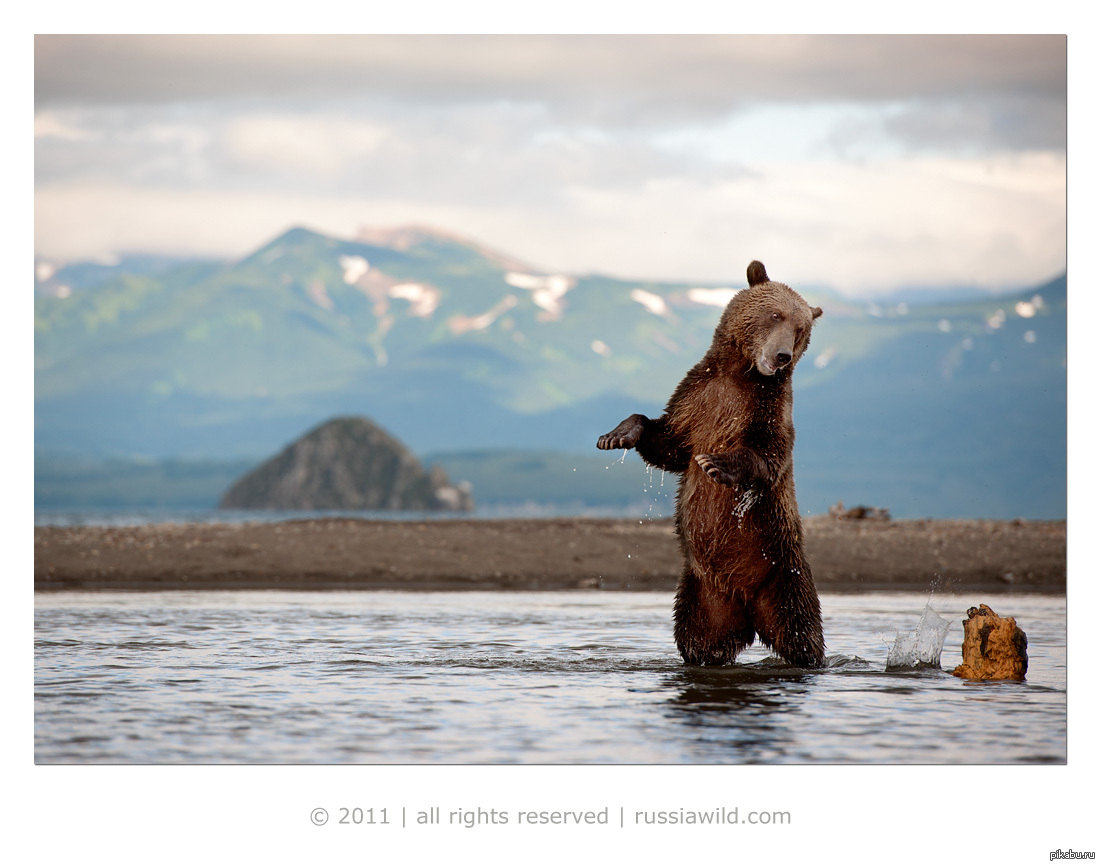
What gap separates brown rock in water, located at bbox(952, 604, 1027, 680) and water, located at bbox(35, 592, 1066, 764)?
0.65 ft

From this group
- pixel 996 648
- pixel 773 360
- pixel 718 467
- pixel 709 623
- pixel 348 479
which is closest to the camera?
pixel 718 467

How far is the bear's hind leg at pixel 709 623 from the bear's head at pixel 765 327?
2.02 metres

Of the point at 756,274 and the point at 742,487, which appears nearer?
the point at 742,487

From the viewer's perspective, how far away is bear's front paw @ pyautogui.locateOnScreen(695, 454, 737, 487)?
421 inches

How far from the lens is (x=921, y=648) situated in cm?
1295

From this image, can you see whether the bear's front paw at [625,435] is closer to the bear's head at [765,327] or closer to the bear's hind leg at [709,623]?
the bear's head at [765,327]

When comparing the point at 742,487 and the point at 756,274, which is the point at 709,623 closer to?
the point at 742,487

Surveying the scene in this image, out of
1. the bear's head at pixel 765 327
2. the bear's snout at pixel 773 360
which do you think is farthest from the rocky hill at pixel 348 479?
the bear's snout at pixel 773 360

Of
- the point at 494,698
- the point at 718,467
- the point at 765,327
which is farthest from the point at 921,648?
the point at 494,698

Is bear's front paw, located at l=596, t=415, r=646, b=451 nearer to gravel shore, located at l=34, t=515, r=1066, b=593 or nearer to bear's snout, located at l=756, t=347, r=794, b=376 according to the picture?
bear's snout, located at l=756, t=347, r=794, b=376

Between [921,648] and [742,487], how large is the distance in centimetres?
285
